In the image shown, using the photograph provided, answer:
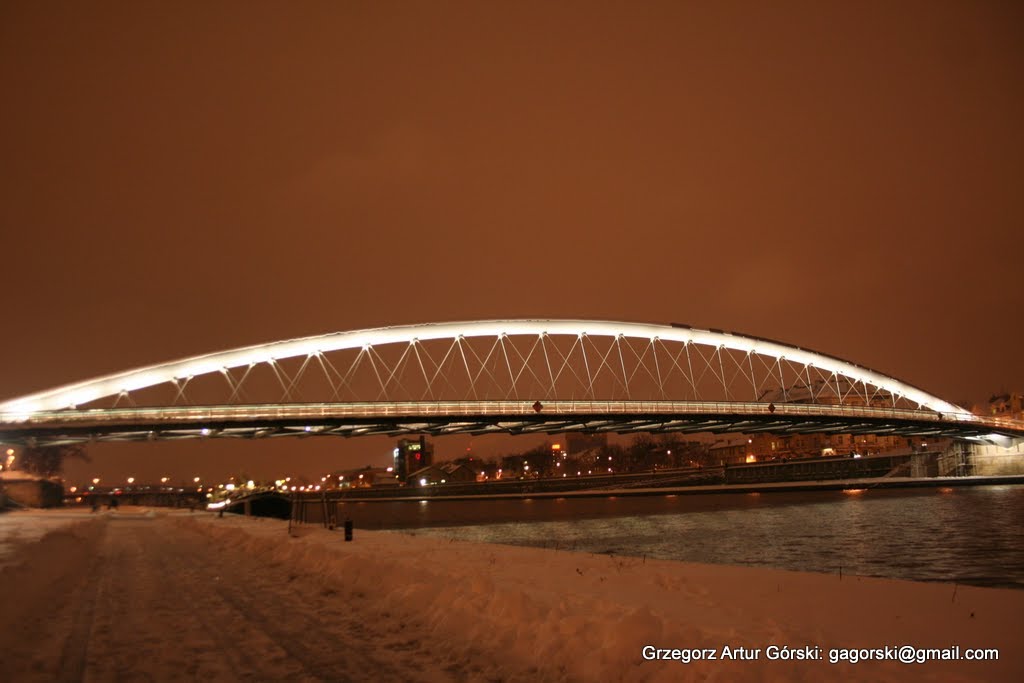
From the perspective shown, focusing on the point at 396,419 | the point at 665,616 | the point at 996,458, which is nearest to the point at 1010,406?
the point at 996,458

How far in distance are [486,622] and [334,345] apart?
63.0 meters

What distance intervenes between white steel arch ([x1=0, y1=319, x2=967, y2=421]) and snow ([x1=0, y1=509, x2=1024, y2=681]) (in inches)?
2156

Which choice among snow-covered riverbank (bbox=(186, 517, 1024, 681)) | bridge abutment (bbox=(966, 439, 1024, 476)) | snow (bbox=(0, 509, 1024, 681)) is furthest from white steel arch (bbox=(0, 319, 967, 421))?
snow-covered riverbank (bbox=(186, 517, 1024, 681))

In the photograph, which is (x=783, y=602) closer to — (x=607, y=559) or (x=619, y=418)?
(x=607, y=559)

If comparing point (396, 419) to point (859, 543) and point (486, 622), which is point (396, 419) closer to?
point (859, 543)

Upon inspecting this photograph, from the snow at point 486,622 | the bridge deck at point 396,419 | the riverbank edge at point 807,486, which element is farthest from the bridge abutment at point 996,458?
the snow at point 486,622

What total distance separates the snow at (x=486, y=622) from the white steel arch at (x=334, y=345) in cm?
5477

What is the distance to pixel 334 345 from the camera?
68812 millimetres

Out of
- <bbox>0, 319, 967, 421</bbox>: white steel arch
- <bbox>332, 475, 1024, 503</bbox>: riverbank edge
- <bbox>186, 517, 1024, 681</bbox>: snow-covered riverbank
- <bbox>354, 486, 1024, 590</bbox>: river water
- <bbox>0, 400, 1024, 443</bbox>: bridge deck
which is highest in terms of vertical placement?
<bbox>0, 319, 967, 421</bbox>: white steel arch

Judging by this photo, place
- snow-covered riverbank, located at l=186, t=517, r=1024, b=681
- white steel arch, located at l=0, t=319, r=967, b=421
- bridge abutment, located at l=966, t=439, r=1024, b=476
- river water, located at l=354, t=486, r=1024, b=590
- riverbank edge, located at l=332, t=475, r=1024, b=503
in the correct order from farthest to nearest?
bridge abutment, located at l=966, t=439, r=1024, b=476 → riverbank edge, located at l=332, t=475, r=1024, b=503 → white steel arch, located at l=0, t=319, r=967, b=421 → river water, located at l=354, t=486, r=1024, b=590 → snow-covered riverbank, located at l=186, t=517, r=1024, b=681

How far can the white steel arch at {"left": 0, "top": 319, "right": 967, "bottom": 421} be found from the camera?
61.8 meters

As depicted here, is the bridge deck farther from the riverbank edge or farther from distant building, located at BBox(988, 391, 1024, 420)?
distant building, located at BBox(988, 391, 1024, 420)

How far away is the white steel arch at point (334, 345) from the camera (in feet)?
203

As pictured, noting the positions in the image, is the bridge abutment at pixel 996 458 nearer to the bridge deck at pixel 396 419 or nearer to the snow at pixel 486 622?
the bridge deck at pixel 396 419
